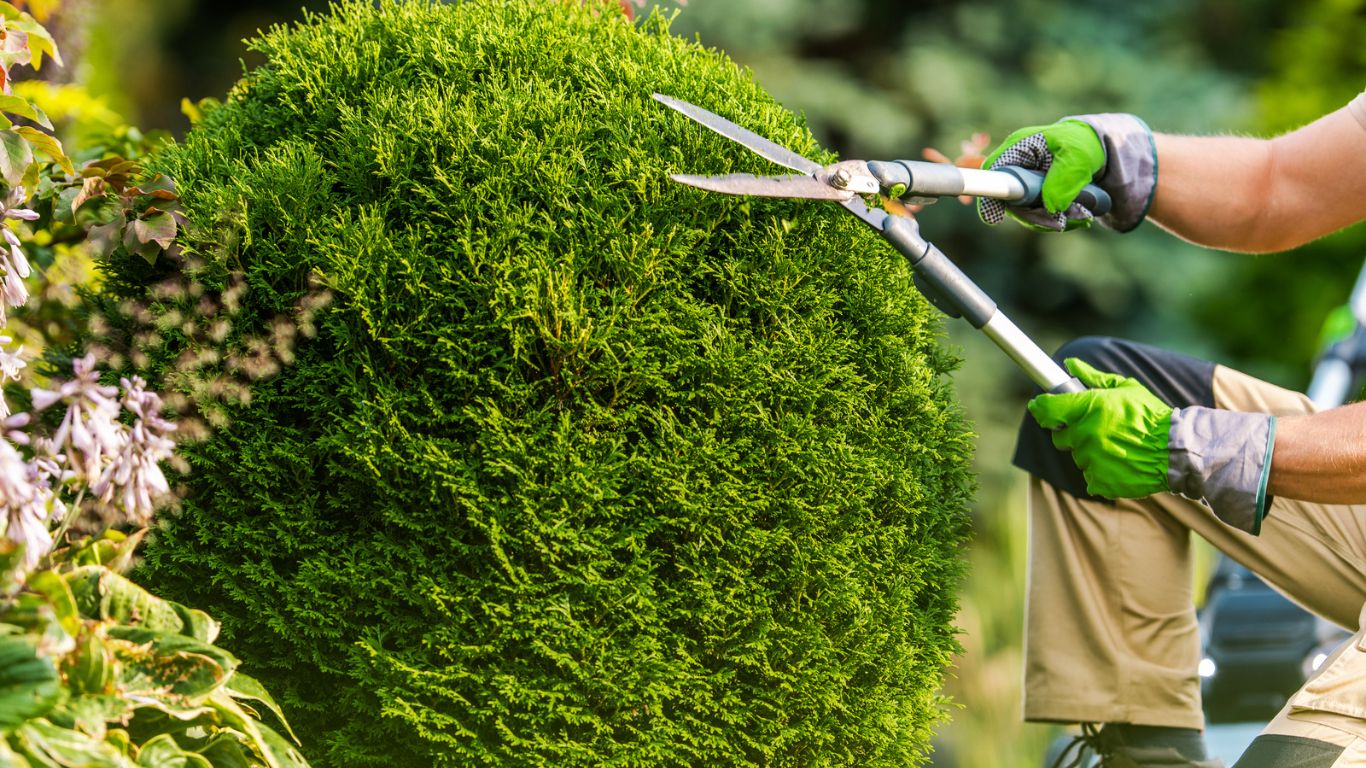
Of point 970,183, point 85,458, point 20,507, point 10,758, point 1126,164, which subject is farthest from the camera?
point 1126,164

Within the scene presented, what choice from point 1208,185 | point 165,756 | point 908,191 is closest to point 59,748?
point 165,756

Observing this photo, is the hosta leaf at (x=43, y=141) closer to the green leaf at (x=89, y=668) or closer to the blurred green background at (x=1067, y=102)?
the green leaf at (x=89, y=668)

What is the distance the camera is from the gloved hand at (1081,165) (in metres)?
2.56

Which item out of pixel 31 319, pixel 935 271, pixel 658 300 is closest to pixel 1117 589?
pixel 935 271

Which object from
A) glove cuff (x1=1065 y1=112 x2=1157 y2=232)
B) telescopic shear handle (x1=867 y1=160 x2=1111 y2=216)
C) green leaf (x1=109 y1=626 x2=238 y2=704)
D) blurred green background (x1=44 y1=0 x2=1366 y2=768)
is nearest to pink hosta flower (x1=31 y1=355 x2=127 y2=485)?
green leaf (x1=109 y1=626 x2=238 y2=704)

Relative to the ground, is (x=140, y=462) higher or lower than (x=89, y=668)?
higher

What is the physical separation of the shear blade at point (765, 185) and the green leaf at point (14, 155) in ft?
3.59

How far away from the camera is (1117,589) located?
261 cm

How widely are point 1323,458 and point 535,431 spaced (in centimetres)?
142

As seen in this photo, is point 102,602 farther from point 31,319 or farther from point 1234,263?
point 1234,263

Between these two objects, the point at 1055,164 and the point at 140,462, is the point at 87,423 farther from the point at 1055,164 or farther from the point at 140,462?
the point at 1055,164

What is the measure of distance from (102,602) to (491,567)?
0.59 meters

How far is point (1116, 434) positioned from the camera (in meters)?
2.20

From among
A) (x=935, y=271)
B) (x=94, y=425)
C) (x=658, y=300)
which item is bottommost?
(x=94, y=425)
